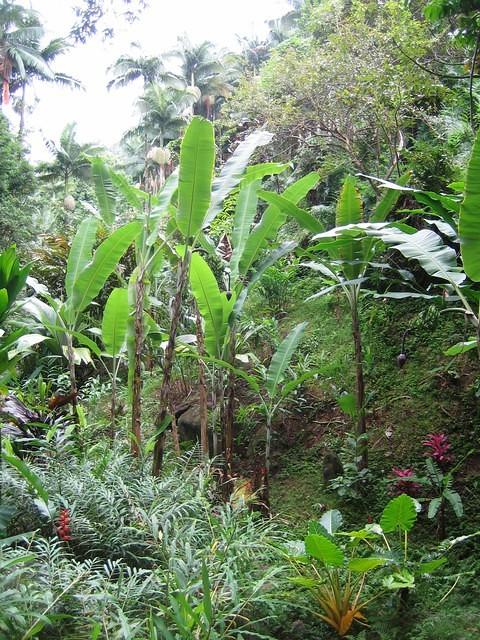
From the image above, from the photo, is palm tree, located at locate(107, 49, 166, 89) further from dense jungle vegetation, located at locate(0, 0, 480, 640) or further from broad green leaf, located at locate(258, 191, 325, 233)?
broad green leaf, located at locate(258, 191, 325, 233)

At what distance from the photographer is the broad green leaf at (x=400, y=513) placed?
2025 mm

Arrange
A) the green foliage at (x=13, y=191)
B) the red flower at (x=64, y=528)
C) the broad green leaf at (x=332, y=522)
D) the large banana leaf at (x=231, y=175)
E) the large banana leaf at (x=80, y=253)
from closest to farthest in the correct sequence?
the red flower at (x=64, y=528) → the broad green leaf at (x=332, y=522) → the large banana leaf at (x=231, y=175) → the large banana leaf at (x=80, y=253) → the green foliage at (x=13, y=191)

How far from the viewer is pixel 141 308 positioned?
138 inches

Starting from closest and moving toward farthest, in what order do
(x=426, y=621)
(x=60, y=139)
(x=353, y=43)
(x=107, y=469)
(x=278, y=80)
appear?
(x=426, y=621) < (x=107, y=469) < (x=353, y=43) < (x=278, y=80) < (x=60, y=139)

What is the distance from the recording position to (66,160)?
24.9 m

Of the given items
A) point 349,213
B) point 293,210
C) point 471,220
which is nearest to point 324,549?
point 471,220

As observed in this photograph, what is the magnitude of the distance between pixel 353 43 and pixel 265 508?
539cm

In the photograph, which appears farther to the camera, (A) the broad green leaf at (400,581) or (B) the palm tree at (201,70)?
(B) the palm tree at (201,70)

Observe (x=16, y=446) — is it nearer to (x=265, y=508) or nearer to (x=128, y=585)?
(x=265, y=508)

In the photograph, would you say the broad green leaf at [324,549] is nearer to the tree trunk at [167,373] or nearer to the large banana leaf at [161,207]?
the tree trunk at [167,373]

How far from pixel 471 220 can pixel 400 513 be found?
1.24 meters

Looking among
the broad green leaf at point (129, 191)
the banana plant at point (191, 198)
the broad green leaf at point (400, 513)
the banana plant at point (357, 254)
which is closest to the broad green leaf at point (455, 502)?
the broad green leaf at point (400, 513)

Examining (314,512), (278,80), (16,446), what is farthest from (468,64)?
(16,446)

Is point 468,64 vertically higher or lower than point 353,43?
lower
